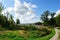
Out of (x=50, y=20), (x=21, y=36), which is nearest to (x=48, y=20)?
(x=50, y=20)

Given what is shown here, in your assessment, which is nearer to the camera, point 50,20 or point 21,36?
point 21,36

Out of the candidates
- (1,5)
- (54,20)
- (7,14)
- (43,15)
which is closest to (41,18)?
(43,15)

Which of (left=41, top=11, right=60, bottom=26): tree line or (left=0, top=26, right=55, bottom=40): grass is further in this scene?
(left=41, top=11, right=60, bottom=26): tree line

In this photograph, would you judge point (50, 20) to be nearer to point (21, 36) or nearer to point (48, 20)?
point (48, 20)

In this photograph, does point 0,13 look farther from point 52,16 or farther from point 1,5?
point 52,16

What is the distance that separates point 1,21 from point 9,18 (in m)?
12.5

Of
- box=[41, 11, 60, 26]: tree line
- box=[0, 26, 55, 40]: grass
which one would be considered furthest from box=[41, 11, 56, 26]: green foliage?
box=[0, 26, 55, 40]: grass

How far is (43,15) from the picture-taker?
90.0m

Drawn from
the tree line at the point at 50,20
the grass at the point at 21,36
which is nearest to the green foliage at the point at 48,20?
the tree line at the point at 50,20

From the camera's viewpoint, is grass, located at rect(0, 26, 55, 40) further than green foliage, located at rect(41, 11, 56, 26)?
No

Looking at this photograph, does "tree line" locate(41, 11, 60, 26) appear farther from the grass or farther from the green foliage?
the grass

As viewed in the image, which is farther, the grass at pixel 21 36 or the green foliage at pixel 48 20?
the green foliage at pixel 48 20

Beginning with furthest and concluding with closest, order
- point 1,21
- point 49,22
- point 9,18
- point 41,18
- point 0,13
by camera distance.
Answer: point 41,18, point 49,22, point 9,18, point 0,13, point 1,21

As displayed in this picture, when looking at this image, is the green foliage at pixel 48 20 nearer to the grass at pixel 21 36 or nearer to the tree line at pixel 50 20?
the tree line at pixel 50 20
